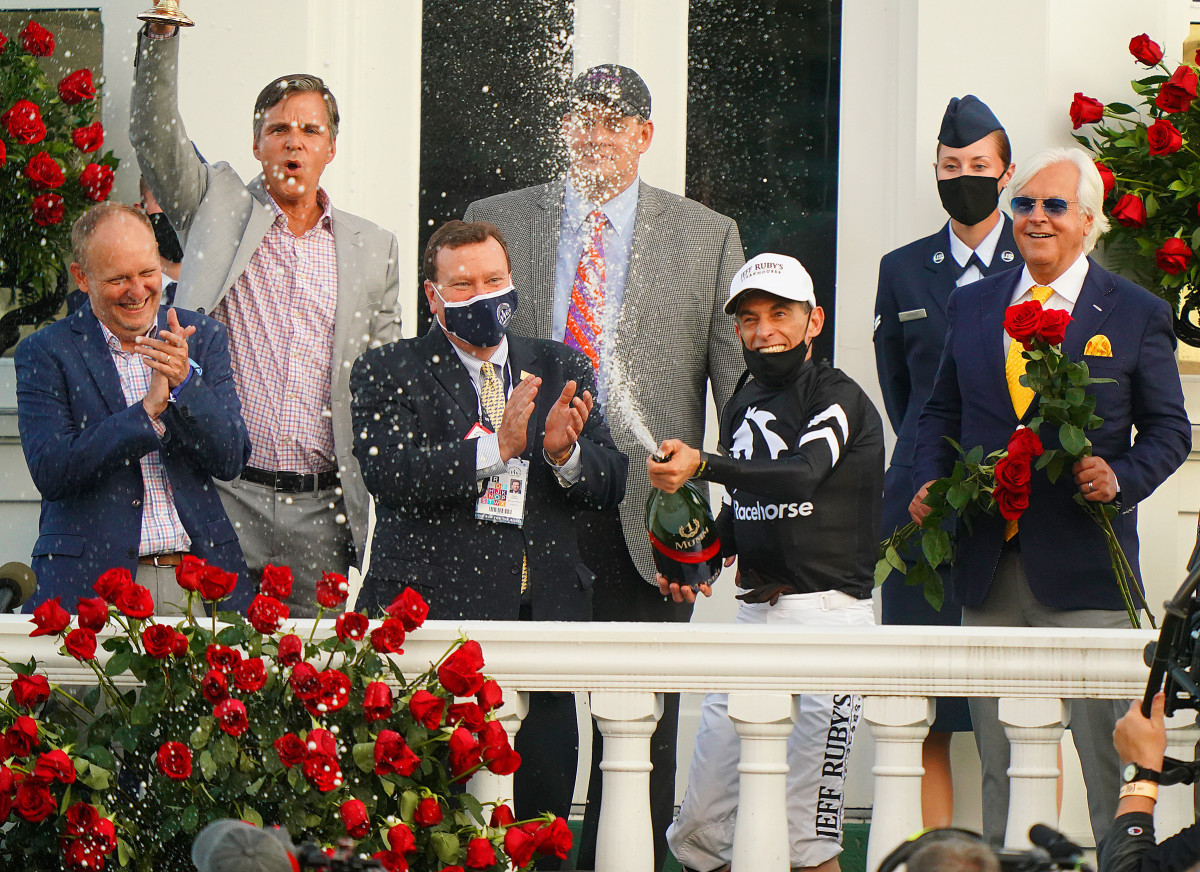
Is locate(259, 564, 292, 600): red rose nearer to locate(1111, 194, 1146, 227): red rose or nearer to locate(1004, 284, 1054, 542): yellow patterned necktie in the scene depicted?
locate(1004, 284, 1054, 542): yellow patterned necktie

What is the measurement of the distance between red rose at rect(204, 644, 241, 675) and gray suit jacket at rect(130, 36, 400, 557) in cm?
159

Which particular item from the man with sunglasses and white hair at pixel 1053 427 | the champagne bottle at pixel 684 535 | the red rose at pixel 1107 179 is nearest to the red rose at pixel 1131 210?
the red rose at pixel 1107 179

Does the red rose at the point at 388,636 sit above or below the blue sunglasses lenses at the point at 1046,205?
below

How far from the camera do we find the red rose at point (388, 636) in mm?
2938

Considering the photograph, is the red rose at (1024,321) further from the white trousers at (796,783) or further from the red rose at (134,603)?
the red rose at (134,603)

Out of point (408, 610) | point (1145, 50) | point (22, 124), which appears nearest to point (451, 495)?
point (408, 610)

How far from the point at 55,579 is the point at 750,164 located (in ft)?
9.60

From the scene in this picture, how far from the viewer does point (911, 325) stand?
4.85 meters

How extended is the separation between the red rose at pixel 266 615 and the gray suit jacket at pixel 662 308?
1733 millimetres

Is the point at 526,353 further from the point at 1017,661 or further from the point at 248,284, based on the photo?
the point at 1017,661

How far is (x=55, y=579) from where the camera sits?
3885 millimetres

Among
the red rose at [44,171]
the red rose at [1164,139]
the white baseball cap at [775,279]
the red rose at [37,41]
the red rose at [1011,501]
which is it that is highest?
the red rose at [37,41]

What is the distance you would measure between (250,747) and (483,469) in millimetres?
1094

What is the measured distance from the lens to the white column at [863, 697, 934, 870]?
3094mm
